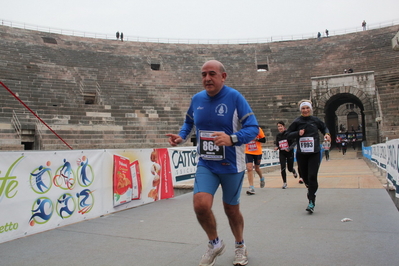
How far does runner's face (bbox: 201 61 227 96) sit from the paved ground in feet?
5.83

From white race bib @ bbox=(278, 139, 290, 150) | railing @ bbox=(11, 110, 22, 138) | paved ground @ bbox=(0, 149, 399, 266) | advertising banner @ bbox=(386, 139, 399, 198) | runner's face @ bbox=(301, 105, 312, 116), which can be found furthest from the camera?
railing @ bbox=(11, 110, 22, 138)

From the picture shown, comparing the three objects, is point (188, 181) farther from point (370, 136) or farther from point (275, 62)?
point (275, 62)

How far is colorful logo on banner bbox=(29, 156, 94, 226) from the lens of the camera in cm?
489

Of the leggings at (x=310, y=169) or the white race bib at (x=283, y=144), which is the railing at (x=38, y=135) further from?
the leggings at (x=310, y=169)

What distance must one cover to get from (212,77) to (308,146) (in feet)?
10.2

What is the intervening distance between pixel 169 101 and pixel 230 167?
21.7 meters

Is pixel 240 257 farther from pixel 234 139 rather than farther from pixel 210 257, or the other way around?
pixel 234 139

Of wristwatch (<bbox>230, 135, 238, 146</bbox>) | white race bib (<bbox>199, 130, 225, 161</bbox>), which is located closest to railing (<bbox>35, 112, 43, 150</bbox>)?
white race bib (<bbox>199, 130, 225, 161</bbox>)

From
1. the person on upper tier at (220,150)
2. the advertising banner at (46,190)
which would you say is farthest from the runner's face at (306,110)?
the advertising banner at (46,190)

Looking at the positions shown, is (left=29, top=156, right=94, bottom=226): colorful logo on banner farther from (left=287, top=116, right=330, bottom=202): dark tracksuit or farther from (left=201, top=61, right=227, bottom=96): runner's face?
(left=287, top=116, right=330, bottom=202): dark tracksuit

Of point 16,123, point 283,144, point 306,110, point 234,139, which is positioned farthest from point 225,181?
point 16,123

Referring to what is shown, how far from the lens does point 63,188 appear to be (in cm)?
532

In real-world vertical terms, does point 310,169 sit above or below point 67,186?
above

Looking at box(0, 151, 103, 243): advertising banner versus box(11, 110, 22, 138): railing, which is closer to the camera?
box(0, 151, 103, 243): advertising banner
